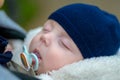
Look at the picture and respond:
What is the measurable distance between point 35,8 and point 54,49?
1.51m

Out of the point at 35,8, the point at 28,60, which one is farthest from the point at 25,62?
the point at 35,8

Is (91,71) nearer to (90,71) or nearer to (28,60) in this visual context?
(90,71)

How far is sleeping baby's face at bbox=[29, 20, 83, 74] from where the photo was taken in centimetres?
84

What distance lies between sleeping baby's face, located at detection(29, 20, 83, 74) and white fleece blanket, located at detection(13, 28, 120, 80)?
4 centimetres

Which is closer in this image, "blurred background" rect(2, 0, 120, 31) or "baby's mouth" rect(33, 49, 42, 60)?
"baby's mouth" rect(33, 49, 42, 60)

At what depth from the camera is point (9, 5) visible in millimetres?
2213

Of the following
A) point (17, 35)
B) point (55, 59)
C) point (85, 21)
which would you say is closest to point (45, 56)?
point (55, 59)

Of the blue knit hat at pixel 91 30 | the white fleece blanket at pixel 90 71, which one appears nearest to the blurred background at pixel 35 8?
the blue knit hat at pixel 91 30

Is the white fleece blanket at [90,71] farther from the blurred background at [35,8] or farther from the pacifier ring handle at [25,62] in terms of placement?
the blurred background at [35,8]

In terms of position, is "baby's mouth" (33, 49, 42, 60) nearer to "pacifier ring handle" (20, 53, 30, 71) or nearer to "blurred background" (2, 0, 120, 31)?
"pacifier ring handle" (20, 53, 30, 71)

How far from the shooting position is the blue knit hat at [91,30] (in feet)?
2.83

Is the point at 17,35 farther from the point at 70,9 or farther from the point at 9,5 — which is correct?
the point at 9,5

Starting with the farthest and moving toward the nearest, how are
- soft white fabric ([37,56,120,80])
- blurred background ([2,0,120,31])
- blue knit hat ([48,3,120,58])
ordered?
blurred background ([2,0,120,31]), blue knit hat ([48,3,120,58]), soft white fabric ([37,56,120,80])

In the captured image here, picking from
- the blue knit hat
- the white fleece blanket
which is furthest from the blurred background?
the white fleece blanket
